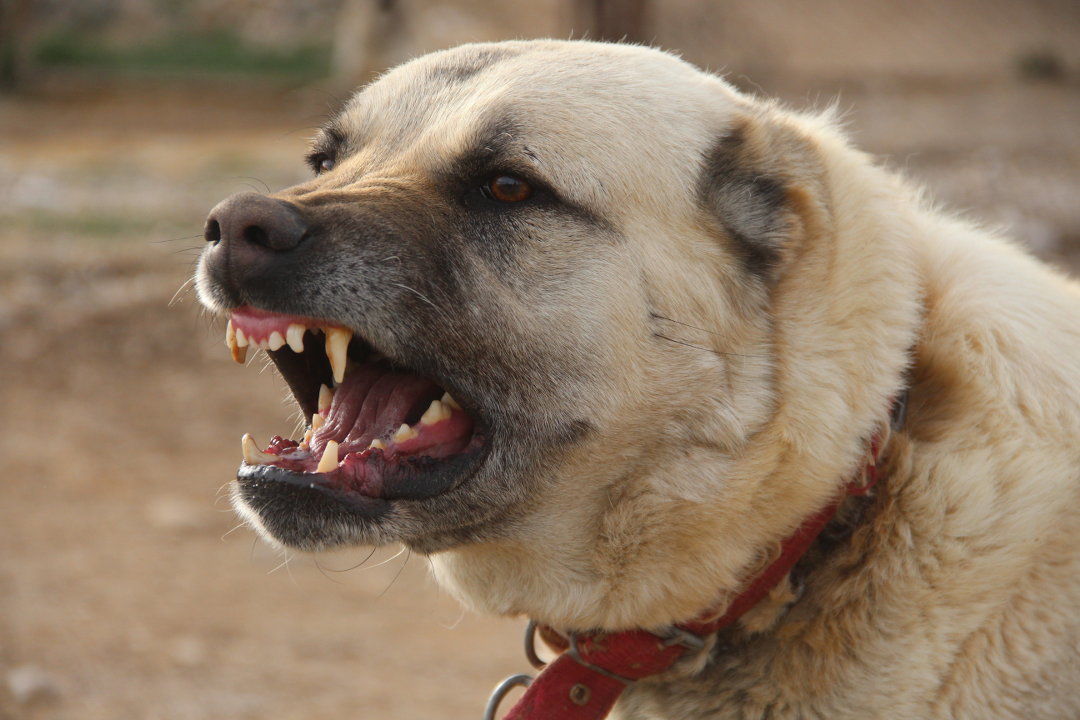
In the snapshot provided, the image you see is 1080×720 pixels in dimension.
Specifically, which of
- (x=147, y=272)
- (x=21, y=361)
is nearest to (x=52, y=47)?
(x=147, y=272)

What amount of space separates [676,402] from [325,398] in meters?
0.84

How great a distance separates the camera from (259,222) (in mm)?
2062

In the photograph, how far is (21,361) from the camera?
6.76m

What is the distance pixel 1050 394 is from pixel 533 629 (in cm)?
134

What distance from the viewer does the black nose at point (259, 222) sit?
206cm

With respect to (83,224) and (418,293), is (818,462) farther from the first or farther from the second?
(83,224)

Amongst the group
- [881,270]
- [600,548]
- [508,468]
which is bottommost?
[600,548]

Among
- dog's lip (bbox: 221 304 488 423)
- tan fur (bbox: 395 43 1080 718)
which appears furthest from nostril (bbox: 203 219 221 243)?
tan fur (bbox: 395 43 1080 718)

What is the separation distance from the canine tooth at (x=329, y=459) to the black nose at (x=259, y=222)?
0.43 m

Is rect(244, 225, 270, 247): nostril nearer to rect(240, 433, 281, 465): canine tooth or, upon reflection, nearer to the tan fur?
rect(240, 433, 281, 465): canine tooth

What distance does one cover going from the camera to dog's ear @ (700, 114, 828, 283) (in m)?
2.29

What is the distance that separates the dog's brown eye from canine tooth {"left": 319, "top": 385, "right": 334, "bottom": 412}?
626 millimetres

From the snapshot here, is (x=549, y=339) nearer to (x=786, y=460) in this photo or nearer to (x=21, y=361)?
(x=786, y=460)

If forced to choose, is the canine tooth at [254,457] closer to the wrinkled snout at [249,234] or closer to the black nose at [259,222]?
the wrinkled snout at [249,234]
